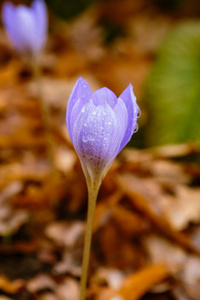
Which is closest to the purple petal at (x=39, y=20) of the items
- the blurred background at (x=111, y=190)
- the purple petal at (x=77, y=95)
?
the blurred background at (x=111, y=190)

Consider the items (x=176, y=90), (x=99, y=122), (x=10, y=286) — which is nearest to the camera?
(x=99, y=122)

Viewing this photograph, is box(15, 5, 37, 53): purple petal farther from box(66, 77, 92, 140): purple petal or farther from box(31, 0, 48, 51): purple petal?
box(66, 77, 92, 140): purple petal

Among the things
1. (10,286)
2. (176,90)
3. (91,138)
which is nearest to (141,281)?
(10,286)

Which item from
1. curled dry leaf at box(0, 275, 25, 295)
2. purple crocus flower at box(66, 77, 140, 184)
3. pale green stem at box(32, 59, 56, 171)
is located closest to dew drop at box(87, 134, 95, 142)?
purple crocus flower at box(66, 77, 140, 184)

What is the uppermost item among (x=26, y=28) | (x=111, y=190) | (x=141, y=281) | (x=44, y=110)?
(x=26, y=28)

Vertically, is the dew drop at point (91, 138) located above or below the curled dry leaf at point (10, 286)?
above

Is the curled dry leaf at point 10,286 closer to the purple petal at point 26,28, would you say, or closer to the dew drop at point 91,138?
the dew drop at point 91,138

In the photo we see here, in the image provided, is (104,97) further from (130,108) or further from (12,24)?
(12,24)
